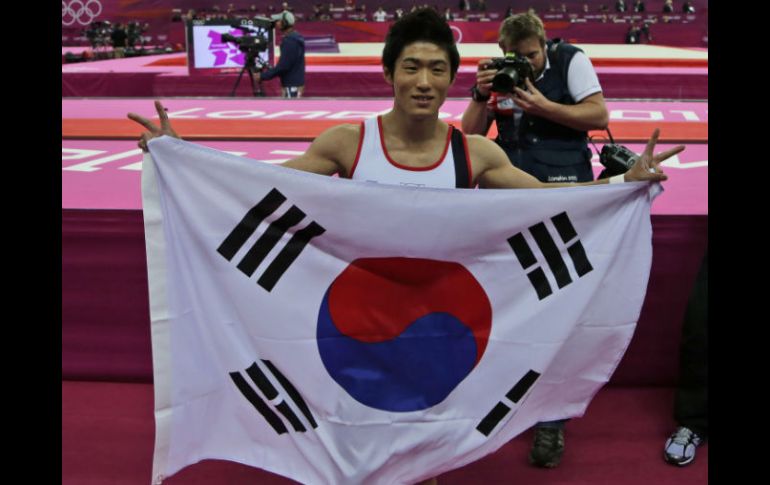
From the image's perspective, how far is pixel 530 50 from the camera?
2.52m

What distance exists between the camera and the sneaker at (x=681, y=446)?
2342 millimetres

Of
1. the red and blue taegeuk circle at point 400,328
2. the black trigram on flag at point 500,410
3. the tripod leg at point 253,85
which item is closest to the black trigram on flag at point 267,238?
the red and blue taegeuk circle at point 400,328

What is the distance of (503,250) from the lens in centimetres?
200

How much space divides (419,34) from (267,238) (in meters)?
0.63

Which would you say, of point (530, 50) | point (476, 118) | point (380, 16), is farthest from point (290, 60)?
point (380, 16)

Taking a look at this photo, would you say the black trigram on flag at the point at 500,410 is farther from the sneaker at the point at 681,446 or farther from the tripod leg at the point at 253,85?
the tripod leg at the point at 253,85

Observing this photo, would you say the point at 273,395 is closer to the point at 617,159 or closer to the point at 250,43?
the point at 617,159

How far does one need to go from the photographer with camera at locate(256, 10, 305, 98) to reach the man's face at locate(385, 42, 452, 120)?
606 centimetres

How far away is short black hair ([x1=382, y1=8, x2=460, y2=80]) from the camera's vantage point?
75.0 inches

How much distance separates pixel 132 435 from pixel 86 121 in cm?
417

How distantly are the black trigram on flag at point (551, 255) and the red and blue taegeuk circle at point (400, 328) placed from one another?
0.47ft

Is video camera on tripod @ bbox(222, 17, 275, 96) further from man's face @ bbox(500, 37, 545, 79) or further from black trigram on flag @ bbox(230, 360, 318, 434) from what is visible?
black trigram on flag @ bbox(230, 360, 318, 434)

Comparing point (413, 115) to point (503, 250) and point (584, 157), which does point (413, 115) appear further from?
point (584, 157)

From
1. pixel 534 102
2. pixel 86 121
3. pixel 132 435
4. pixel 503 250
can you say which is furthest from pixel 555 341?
pixel 86 121
